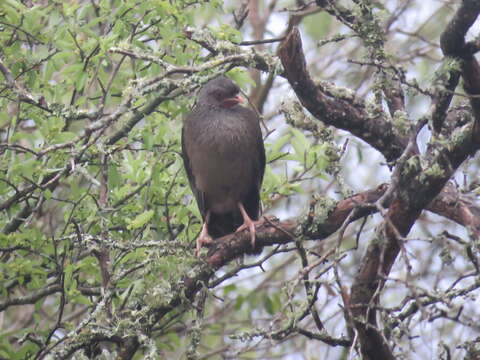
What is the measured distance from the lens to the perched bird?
22.7 feet

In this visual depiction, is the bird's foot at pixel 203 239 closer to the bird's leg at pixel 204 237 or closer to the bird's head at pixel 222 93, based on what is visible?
the bird's leg at pixel 204 237

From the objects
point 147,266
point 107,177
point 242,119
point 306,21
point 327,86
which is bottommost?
point 147,266

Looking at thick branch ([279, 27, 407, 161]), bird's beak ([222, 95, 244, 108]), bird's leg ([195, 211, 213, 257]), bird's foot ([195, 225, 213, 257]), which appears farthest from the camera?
bird's beak ([222, 95, 244, 108])

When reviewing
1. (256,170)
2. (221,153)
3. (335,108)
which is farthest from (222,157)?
(335,108)

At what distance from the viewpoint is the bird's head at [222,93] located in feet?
23.8

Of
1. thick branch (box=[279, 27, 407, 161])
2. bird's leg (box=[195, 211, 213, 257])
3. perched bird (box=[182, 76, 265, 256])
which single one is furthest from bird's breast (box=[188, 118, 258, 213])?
thick branch (box=[279, 27, 407, 161])

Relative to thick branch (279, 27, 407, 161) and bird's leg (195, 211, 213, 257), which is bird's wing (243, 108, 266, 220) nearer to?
bird's leg (195, 211, 213, 257)

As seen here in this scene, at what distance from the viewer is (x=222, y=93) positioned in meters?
7.28

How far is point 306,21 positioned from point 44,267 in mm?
6110

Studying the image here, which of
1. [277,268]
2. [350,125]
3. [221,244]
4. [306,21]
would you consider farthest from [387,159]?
[306,21]

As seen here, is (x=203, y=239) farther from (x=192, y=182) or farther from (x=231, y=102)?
(x=231, y=102)

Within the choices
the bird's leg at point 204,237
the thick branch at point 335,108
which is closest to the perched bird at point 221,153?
the bird's leg at point 204,237

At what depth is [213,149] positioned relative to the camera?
6.91 meters

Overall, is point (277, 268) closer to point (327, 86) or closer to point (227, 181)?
point (227, 181)
